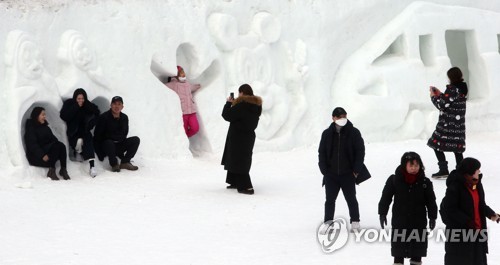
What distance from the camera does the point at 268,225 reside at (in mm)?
9797

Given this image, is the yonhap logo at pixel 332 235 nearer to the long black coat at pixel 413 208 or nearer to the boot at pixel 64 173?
the long black coat at pixel 413 208

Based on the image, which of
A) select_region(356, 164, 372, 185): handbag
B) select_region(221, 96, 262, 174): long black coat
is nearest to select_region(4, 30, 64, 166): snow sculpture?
select_region(221, 96, 262, 174): long black coat

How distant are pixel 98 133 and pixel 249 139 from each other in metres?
2.25

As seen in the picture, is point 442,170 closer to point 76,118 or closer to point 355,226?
point 355,226

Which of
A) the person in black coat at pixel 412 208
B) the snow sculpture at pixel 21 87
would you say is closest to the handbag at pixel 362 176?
Answer: the person in black coat at pixel 412 208

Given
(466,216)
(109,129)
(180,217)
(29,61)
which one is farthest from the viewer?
(109,129)

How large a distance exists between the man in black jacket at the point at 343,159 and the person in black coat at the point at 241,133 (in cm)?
244

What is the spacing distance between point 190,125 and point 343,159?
5.73 m

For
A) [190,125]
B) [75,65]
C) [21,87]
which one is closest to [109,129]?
[75,65]

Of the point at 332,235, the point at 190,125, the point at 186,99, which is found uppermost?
the point at 186,99

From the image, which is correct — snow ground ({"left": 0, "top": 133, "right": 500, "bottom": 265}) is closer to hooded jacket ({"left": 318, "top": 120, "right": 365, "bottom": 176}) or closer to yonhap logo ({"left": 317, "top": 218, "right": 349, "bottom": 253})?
yonhap logo ({"left": 317, "top": 218, "right": 349, "bottom": 253})

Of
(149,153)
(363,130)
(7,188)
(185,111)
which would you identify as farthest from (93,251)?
(363,130)

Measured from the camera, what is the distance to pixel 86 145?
12.2 m

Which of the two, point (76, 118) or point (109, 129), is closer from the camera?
point (76, 118)
